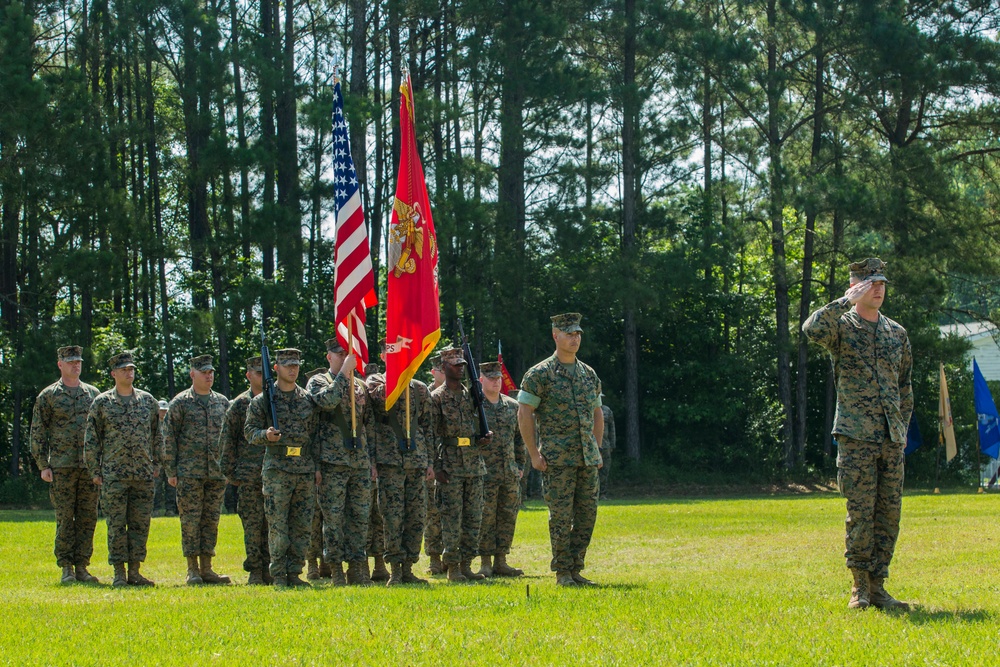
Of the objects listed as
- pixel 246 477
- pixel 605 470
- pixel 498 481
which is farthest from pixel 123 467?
pixel 605 470

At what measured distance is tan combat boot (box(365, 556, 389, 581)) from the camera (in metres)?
11.7

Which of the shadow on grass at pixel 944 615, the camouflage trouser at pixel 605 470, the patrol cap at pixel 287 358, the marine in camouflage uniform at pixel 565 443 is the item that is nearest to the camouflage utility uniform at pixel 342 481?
the patrol cap at pixel 287 358

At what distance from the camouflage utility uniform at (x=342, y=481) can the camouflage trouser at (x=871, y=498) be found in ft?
14.8

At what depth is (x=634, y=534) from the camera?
1602 centimetres

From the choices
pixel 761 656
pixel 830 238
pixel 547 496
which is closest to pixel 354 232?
pixel 547 496

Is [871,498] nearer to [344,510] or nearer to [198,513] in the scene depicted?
[344,510]

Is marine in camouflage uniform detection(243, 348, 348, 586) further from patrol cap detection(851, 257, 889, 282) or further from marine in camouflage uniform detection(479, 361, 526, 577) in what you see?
patrol cap detection(851, 257, 889, 282)

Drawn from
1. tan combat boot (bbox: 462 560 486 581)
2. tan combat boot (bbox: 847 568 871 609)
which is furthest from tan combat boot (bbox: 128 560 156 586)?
tan combat boot (bbox: 847 568 871 609)

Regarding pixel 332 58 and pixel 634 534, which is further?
pixel 332 58

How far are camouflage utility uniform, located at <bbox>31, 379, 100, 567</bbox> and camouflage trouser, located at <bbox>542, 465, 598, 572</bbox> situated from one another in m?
5.02

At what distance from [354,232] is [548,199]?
21.2 m

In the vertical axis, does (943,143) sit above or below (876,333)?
above

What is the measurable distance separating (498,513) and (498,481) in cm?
32

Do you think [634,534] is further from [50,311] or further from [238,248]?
[50,311]
